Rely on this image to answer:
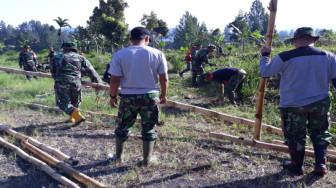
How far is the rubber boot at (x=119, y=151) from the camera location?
3264 millimetres

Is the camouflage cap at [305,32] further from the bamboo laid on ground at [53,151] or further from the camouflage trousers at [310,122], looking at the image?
the bamboo laid on ground at [53,151]

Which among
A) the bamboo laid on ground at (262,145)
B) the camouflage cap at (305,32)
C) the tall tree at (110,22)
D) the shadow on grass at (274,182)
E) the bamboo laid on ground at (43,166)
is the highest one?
the tall tree at (110,22)

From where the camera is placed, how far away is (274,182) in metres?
2.86

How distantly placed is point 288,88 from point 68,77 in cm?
364

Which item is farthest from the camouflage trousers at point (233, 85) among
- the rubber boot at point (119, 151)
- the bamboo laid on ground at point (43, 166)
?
the bamboo laid on ground at point (43, 166)

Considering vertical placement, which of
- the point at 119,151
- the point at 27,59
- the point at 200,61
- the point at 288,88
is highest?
the point at 200,61

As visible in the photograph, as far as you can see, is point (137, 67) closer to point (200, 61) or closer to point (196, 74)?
point (200, 61)

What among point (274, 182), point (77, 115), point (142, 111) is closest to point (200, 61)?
point (77, 115)

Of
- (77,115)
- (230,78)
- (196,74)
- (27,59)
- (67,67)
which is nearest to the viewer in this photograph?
(77,115)

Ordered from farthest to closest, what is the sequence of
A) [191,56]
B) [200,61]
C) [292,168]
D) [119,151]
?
[191,56], [200,61], [119,151], [292,168]

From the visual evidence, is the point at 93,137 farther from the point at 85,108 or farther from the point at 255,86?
the point at 255,86

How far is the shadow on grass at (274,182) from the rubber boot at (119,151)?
3.89ft

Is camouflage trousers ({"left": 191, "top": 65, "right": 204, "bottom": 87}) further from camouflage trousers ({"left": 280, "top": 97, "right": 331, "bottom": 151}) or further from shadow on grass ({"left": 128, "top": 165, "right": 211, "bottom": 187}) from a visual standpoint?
camouflage trousers ({"left": 280, "top": 97, "right": 331, "bottom": 151})

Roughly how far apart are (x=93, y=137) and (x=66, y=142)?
0.42 m
